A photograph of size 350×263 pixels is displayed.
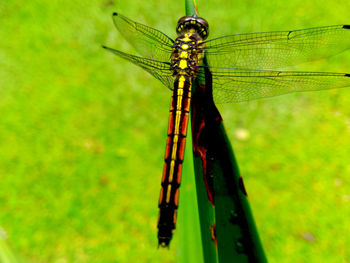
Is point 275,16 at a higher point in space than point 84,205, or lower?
higher

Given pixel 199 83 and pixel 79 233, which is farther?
pixel 79 233

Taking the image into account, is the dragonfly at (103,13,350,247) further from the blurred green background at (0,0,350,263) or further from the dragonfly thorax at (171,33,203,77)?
the blurred green background at (0,0,350,263)

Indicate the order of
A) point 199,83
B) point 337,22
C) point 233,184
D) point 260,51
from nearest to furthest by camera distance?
point 233,184 → point 199,83 → point 260,51 → point 337,22

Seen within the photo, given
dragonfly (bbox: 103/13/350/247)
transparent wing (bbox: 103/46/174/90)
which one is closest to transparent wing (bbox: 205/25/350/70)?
dragonfly (bbox: 103/13/350/247)

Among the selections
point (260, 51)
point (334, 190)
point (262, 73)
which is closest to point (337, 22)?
point (260, 51)

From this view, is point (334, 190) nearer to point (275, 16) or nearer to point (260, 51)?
point (260, 51)

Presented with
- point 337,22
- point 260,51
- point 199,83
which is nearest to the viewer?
point 199,83

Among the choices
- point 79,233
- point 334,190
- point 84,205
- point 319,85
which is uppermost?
point 319,85
